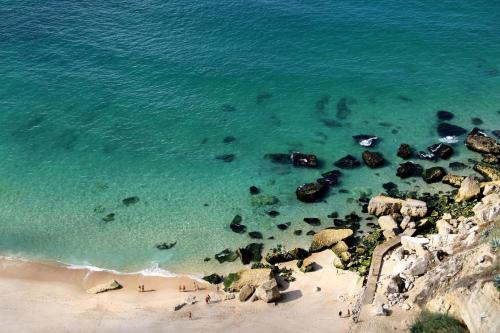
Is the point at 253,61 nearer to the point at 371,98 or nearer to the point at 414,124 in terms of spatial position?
the point at 371,98

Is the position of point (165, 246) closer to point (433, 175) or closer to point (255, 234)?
point (255, 234)

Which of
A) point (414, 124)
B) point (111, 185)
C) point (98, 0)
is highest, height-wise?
point (98, 0)

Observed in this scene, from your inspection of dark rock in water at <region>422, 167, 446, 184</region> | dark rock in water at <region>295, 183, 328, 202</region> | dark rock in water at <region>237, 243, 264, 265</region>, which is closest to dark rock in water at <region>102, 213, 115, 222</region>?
dark rock in water at <region>237, 243, 264, 265</region>

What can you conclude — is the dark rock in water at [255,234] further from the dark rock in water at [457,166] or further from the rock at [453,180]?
the dark rock in water at [457,166]

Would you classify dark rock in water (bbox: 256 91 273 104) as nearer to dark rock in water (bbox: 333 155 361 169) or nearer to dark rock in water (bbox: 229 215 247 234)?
dark rock in water (bbox: 333 155 361 169)

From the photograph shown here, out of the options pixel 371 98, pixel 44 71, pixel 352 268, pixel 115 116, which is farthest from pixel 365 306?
pixel 44 71

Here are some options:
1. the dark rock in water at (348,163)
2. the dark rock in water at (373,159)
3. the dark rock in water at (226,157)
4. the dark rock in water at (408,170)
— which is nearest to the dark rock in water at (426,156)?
the dark rock in water at (408,170)

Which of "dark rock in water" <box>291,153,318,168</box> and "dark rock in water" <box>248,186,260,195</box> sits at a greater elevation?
"dark rock in water" <box>291,153,318,168</box>
